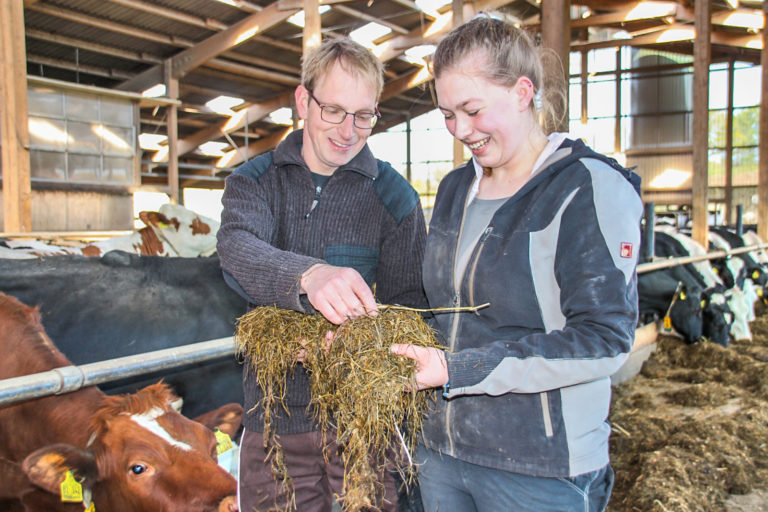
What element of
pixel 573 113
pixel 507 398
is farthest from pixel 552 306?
pixel 573 113

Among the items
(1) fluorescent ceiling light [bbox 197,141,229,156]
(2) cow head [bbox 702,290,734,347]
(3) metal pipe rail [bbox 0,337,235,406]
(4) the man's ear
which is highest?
(1) fluorescent ceiling light [bbox 197,141,229,156]

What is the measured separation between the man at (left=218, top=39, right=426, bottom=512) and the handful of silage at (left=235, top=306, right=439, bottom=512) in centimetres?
15

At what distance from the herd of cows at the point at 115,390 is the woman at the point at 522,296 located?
3.18 ft

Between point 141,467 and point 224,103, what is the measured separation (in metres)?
15.2

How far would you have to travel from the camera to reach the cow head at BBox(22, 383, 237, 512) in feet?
6.36

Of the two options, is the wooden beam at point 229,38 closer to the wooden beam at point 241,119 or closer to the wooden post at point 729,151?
the wooden beam at point 241,119

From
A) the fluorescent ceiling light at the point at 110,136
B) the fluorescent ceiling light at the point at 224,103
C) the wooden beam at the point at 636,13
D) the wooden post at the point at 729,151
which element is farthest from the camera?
the wooden post at the point at 729,151

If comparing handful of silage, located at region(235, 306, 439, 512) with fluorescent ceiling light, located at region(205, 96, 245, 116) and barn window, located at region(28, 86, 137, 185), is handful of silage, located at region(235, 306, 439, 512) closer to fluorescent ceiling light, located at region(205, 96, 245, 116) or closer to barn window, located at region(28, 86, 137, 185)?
barn window, located at region(28, 86, 137, 185)

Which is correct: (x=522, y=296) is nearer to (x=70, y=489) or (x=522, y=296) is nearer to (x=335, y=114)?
(x=335, y=114)

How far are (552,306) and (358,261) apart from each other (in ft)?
2.27

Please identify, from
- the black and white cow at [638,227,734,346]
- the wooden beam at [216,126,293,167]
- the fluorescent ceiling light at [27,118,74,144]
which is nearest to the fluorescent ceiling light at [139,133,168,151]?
the wooden beam at [216,126,293,167]

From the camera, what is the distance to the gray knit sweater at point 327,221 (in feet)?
5.64

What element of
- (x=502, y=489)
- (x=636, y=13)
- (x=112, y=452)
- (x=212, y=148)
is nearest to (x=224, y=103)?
(x=212, y=148)

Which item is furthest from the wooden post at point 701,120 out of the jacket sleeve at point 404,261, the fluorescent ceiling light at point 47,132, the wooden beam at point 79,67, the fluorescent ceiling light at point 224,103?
the fluorescent ceiling light at point 224,103
